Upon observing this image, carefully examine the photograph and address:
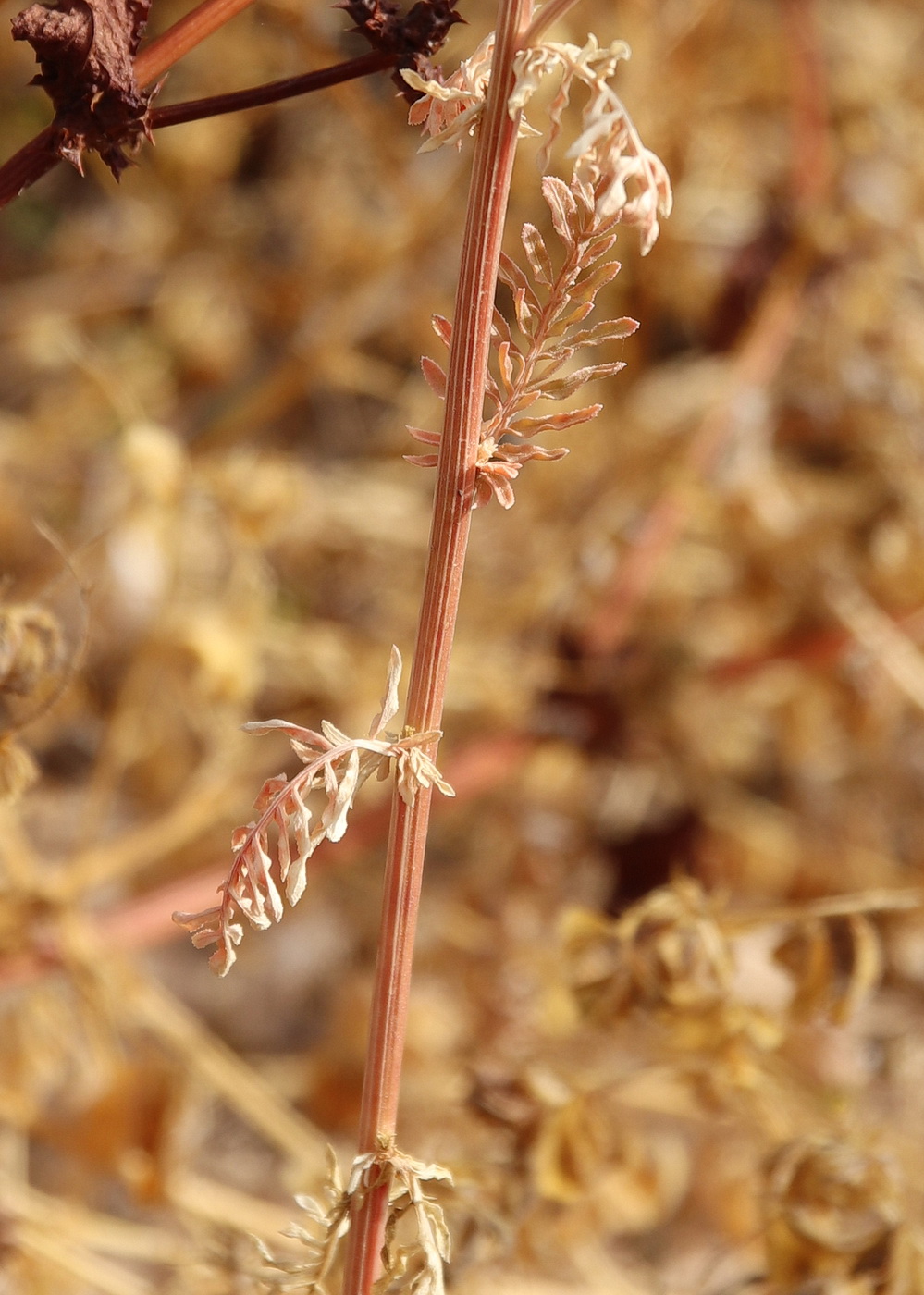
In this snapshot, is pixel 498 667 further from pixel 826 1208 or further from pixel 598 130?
pixel 598 130

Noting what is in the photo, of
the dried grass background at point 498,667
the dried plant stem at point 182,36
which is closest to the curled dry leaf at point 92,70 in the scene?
the dried plant stem at point 182,36

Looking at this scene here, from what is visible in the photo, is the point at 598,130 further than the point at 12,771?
No

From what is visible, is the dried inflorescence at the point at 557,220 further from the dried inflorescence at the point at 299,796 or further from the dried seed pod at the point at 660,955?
the dried seed pod at the point at 660,955

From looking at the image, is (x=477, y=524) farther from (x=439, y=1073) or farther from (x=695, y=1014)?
(x=695, y=1014)

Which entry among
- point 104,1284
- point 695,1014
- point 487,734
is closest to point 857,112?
point 487,734

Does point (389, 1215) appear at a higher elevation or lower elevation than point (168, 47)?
lower

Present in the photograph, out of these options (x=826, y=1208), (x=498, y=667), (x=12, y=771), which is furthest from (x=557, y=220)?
(x=498, y=667)
